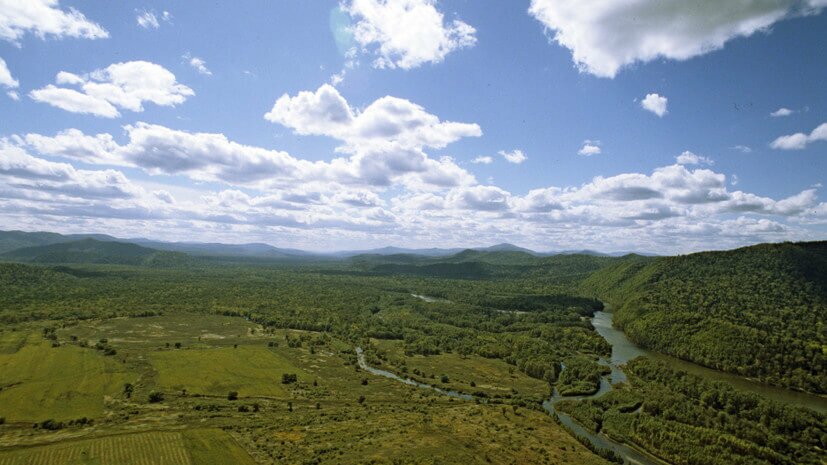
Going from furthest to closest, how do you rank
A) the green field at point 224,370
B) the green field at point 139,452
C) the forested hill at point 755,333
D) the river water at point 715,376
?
the forested hill at point 755,333, the green field at point 224,370, the river water at point 715,376, the green field at point 139,452

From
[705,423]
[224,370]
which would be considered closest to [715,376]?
[705,423]

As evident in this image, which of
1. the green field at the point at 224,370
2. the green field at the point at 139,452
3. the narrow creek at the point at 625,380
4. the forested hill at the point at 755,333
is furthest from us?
the forested hill at the point at 755,333

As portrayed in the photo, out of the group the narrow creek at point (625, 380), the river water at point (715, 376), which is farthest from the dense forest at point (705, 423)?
the river water at point (715, 376)

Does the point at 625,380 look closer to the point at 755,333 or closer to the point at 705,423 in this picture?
the point at 705,423

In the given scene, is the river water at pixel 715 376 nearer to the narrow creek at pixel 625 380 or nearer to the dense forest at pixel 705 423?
the narrow creek at pixel 625 380

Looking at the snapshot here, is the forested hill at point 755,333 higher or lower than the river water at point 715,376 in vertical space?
higher

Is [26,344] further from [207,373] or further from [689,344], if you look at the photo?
[689,344]
